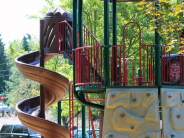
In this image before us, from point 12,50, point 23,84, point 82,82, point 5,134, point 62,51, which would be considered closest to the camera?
point 82,82

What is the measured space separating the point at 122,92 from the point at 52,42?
6.22 meters

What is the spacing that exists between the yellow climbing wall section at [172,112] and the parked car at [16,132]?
12948 mm

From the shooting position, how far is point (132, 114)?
6.99 metres

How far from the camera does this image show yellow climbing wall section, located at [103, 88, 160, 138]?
22.6 ft

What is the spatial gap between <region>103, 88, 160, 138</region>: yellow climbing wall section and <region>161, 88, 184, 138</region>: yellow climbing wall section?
21 centimetres

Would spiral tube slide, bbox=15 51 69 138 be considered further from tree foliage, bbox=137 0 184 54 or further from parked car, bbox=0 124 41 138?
parked car, bbox=0 124 41 138

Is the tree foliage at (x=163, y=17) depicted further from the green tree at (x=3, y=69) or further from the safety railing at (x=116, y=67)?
the green tree at (x=3, y=69)

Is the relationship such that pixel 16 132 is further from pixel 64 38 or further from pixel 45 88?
pixel 64 38

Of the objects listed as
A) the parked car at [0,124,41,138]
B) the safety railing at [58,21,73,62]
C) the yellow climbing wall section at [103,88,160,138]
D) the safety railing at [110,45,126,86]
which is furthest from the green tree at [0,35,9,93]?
the yellow climbing wall section at [103,88,160,138]

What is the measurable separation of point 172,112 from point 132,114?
0.94 metres

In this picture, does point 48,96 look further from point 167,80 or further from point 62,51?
→ point 167,80

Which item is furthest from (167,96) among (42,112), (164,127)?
(42,112)

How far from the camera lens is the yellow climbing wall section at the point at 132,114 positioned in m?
6.89

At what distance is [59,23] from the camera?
12625 millimetres
